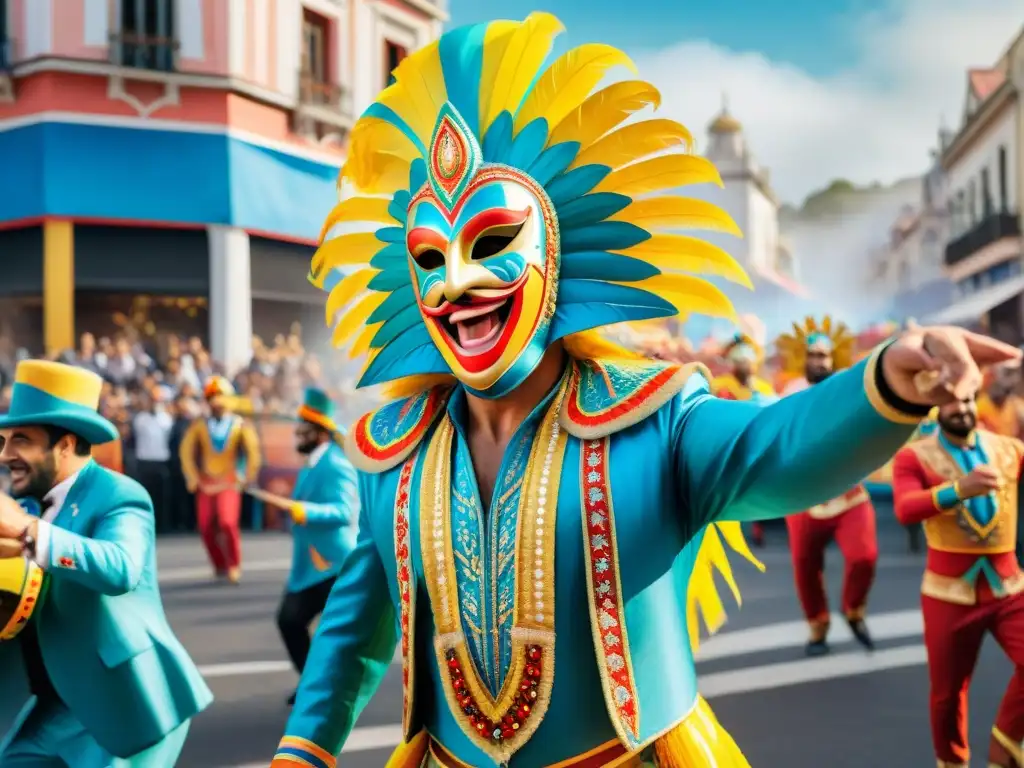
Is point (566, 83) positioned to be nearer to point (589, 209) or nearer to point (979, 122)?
point (589, 209)

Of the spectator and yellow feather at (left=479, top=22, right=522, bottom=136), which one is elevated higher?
yellow feather at (left=479, top=22, right=522, bottom=136)

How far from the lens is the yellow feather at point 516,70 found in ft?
8.20

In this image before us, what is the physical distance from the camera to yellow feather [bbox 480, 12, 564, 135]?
250 centimetres

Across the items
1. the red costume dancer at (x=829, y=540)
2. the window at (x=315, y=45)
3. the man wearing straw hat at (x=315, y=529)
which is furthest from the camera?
the window at (x=315, y=45)

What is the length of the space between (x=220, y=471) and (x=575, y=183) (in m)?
9.65

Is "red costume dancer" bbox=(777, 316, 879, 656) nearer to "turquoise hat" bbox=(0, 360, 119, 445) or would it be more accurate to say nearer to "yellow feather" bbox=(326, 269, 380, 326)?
"turquoise hat" bbox=(0, 360, 119, 445)

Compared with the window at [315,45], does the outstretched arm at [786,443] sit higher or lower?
lower

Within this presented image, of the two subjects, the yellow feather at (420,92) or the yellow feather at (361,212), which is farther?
the yellow feather at (361,212)

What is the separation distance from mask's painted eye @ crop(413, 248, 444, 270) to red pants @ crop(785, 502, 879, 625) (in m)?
5.40

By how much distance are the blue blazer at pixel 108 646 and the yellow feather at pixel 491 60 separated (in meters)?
1.66

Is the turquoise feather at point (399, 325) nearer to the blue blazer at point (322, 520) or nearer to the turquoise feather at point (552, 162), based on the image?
the turquoise feather at point (552, 162)

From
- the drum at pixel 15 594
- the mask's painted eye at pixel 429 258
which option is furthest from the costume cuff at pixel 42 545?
the mask's painted eye at pixel 429 258

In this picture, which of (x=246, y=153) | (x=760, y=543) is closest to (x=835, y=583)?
(x=760, y=543)

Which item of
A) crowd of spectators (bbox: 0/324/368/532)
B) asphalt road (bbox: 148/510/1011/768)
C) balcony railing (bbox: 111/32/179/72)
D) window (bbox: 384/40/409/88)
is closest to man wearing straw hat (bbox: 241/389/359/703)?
asphalt road (bbox: 148/510/1011/768)
